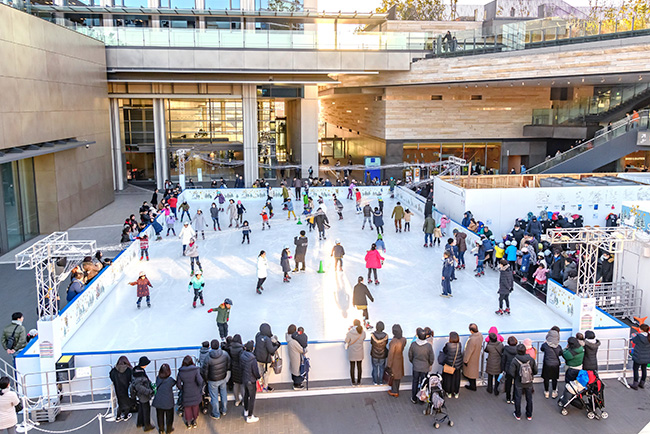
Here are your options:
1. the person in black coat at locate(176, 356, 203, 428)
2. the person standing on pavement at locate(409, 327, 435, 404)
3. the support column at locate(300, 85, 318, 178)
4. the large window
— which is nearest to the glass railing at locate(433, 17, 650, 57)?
the support column at locate(300, 85, 318, 178)

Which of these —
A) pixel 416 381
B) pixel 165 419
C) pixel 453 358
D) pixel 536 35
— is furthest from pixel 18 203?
pixel 536 35

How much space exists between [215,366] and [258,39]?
27.2 meters

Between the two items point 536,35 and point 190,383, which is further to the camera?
point 536,35

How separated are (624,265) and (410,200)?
13053 mm

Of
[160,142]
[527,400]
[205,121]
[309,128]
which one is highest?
[205,121]

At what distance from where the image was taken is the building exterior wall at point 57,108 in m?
20.7

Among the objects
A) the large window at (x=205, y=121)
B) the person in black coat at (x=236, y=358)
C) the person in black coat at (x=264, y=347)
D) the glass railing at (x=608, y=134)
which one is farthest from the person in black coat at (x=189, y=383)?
the large window at (x=205, y=121)

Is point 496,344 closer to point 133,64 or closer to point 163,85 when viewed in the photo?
point 133,64

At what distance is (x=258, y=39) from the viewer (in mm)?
33656

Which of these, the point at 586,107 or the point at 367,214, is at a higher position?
the point at 586,107

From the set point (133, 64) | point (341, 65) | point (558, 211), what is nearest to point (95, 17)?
point (133, 64)

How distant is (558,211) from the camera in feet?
77.1

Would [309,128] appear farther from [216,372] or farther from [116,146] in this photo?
[216,372]

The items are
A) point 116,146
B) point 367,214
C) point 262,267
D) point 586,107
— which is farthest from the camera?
point 116,146
